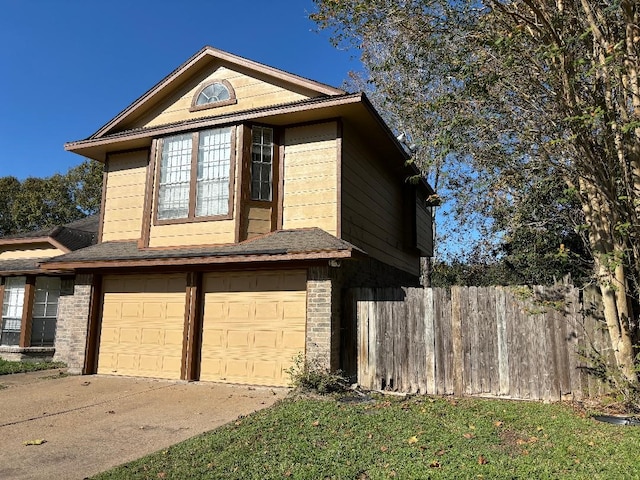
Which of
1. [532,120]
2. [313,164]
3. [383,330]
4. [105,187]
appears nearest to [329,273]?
[383,330]

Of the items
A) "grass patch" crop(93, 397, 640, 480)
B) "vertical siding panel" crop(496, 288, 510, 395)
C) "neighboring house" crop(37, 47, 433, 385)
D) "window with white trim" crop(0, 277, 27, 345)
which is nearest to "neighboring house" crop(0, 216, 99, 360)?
"window with white trim" crop(0, 277, 27, 345)

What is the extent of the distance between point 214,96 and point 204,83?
54 centimetres

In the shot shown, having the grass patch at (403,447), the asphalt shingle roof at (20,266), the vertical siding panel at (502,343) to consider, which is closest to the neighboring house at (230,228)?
the grass patch at (403,447)

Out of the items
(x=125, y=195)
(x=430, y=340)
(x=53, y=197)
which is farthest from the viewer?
(x=53, y=197)

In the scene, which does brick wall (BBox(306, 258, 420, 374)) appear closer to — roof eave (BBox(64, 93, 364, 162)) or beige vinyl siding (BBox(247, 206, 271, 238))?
beige vinyl siding (BBox(247, 206, 271, 238))

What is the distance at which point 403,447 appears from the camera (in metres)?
5.43

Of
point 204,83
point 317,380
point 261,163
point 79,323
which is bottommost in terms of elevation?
point 317,380

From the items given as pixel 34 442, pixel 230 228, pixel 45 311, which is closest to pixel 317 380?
pixel 230 228

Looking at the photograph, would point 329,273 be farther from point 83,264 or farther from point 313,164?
point 83,264

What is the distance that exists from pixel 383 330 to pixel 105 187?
8.60 metres

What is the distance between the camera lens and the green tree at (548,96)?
7.01 meters

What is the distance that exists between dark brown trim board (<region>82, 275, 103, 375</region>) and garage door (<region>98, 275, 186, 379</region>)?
0.38ft

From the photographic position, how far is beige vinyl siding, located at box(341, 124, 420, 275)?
34.6 ft

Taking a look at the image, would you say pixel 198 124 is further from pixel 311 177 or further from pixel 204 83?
pixel 311 177
